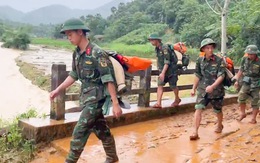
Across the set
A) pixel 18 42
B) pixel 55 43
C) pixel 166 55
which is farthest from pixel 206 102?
pixel 55 43

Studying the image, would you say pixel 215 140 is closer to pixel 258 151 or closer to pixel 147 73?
pixel 258 151

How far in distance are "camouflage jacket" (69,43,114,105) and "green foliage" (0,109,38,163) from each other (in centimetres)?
148

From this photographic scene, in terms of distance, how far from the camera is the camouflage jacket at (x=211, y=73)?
4980mm

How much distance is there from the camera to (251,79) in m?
6.10

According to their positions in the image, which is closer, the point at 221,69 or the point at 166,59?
the point at 221,69

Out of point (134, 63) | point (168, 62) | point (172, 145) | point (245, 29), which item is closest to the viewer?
point (134, 63)

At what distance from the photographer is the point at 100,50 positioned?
3.45 meters

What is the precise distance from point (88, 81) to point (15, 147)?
1.89m

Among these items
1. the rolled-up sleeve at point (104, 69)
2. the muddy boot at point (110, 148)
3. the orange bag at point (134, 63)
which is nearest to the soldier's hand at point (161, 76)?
the orange bag at point (134, 63)

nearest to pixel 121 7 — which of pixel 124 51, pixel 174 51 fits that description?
pixel 124 51

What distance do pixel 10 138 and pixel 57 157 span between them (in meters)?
0.79

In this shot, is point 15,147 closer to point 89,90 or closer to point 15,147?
point 15,147

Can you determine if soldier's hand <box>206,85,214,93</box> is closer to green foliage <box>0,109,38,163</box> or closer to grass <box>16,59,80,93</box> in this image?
green foliage <box>0,109,38,163</box>

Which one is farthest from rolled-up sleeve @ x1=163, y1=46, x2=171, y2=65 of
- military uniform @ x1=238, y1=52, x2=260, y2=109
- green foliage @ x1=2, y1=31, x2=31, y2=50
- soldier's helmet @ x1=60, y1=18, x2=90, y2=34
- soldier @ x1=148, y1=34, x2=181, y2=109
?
green foliage @ x1=2, y1=31, x2=31, y2=50
